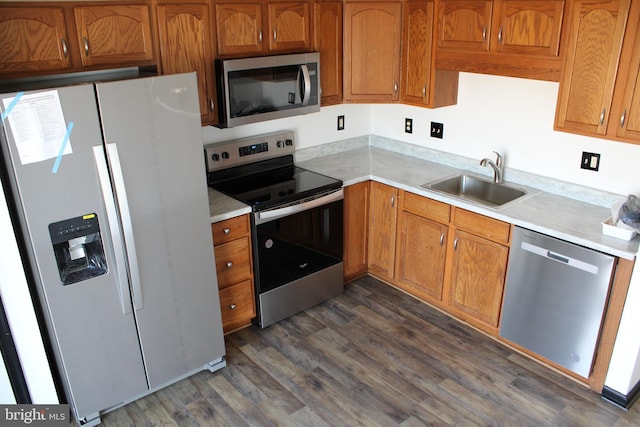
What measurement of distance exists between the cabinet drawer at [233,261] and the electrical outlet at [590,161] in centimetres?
208

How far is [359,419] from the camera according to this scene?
2.79 m

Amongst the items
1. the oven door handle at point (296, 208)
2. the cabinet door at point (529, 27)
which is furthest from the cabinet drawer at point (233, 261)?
the cabinet door at point (529, 27)

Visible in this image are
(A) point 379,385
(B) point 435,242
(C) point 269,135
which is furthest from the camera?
(C) point 269,135

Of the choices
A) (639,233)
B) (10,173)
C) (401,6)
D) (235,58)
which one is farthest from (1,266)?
(639,233)

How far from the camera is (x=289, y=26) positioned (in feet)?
11.0

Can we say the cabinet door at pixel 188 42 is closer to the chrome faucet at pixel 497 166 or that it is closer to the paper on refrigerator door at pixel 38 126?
the paper on refrigerator door at pixel 38 126

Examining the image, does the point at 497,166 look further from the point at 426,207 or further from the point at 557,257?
the point at 557,257

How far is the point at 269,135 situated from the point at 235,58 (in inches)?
29.9

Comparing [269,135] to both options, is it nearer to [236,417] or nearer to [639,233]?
[236,417]

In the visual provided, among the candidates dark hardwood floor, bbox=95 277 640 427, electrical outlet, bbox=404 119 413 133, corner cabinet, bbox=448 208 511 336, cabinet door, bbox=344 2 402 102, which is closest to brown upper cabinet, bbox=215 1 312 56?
cabinet door, bbox=344 2 402 102

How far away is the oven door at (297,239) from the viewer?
3.30m

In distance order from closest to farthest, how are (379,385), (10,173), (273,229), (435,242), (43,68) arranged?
1. (10,173)
2. (43,68)
3. (379,385)
4. (273,229)
5. (435,242)

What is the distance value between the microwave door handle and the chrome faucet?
1.23m

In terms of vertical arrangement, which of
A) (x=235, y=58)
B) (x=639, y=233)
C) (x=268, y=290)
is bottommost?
(x=268, y=290)
